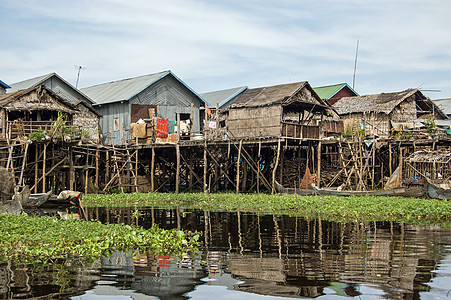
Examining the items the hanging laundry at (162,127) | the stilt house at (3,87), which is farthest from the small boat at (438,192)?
the stilt house at (3,87)

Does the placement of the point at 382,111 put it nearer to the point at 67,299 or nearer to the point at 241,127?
the point at 241,127

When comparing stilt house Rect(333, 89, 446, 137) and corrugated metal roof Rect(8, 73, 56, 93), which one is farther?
stilt house Rect(333, 89, 446, 137)

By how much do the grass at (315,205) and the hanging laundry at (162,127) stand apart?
4.20 metres

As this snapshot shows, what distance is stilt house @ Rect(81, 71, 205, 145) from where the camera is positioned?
3406cm

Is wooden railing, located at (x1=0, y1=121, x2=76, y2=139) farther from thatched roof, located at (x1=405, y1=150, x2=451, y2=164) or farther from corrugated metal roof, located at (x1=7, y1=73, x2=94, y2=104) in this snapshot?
thatched roof, located at (x1=405, y1=150, x2=451, y2=164)

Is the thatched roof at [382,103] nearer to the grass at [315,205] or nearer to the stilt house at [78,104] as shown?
the grass at [315,205]

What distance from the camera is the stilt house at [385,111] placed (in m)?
35.2

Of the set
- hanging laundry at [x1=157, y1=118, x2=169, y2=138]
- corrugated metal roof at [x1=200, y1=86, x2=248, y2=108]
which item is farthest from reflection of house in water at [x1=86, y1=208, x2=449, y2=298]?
corrugated metal roof at [x1=200, y1=86, x2=248, y2=108]

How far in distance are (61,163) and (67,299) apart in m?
21.2

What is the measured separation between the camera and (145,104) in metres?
34.5

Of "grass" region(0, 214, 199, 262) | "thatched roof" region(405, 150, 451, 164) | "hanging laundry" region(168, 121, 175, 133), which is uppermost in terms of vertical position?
"hanging laundry" region(168, 121, 175, 133)

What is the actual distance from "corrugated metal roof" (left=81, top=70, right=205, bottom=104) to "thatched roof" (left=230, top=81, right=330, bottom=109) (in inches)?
263

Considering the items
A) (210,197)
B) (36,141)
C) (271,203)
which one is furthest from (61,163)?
(271,203)

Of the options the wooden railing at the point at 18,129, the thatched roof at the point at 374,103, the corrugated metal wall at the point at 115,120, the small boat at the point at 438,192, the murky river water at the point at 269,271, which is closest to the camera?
the murky river water at the point at 269,271
